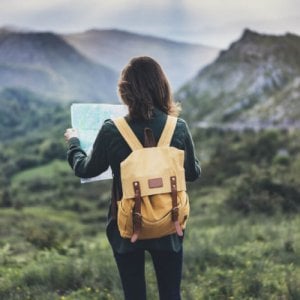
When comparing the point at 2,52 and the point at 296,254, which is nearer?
the point at 296,254

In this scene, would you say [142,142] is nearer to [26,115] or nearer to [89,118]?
[89,118]

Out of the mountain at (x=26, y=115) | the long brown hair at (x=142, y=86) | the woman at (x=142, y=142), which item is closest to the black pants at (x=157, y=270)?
the woman at (x=142, y=142)

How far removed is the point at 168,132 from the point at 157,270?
655 mm

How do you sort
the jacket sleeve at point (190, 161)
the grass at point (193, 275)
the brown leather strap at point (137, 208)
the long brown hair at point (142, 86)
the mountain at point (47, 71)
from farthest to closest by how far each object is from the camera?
1. the mountain at point (47, 71)
2. the grass at point (193, 275)
3. the jacket sleeve at point (190, 161)
4. the long brown hair at point (142, 86)
5. the brown leather strap at point (137, 208)

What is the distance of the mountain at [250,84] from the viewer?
75.2m

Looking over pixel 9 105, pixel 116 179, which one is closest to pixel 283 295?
pixel 116 179

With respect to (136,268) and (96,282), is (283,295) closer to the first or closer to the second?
(96,282)

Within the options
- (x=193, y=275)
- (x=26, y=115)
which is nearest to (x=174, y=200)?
(x=193, y=275)

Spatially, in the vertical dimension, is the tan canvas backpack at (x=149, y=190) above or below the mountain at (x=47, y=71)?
below

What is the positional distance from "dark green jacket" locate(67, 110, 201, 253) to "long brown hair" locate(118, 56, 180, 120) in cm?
5

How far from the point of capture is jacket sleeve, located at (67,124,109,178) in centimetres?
254

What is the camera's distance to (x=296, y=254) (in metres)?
5.77

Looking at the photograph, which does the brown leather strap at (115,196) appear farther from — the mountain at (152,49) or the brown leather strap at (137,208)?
the mountain at (152,49)

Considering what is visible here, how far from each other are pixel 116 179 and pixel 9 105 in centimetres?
13104
